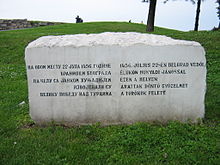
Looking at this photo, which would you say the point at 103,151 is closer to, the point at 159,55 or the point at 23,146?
the point at 23,146

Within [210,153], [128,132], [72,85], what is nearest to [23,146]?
[72,85]

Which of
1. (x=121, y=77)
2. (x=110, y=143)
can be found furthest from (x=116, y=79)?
(x=110, y=143)

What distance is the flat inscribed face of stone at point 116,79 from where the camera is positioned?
14.3ft

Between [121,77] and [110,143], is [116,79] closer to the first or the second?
[121,77]

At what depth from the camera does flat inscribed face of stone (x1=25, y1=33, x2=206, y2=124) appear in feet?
14.3

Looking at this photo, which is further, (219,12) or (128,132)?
A: (219,12)

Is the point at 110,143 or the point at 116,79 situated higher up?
the point at 116,79

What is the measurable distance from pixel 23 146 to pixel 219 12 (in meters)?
34.6

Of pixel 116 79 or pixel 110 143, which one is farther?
pixel 116 79

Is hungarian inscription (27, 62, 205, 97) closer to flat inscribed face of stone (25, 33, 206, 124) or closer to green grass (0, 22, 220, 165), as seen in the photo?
flat inscribed face of stone (25, 33, 206, 124)

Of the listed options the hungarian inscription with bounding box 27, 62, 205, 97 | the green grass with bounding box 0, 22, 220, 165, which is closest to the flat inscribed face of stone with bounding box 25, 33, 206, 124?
the hungarian inscription with bounding box 27, 62, 205, 97

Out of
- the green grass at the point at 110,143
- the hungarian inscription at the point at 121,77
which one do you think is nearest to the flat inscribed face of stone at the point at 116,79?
the hungarian inscription at the point at 121,77

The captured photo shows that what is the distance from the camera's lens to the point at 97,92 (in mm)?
4488

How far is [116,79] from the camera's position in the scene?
4441 millimetres
